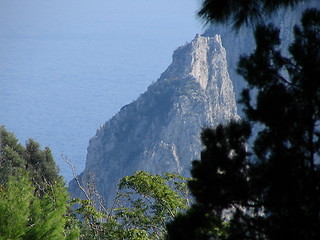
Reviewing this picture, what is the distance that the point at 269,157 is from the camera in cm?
354

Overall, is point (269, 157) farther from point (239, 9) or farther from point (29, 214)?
point (29, 214)

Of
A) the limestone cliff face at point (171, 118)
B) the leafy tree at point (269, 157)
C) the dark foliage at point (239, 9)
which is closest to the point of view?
the leafy tree at point (269, 157)

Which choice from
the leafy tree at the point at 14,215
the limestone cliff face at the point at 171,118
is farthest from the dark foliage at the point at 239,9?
the limestone cliff face at the point at 171,118

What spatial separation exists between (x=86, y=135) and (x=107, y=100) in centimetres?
3481

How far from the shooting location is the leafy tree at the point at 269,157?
341 centimetres

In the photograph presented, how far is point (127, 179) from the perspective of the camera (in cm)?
977

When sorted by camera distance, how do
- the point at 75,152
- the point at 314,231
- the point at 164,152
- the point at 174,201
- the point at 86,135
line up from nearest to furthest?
the point at 314,231 < the point at 174,201 < the point at 164,152 < the point at 75,152 < the point at 86,135

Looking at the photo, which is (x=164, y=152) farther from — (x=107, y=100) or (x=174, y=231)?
(x=107, y=100)

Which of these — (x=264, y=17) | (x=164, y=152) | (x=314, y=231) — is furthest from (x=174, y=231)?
(x=164, y=152)

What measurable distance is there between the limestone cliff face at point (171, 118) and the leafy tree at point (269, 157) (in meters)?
75.4

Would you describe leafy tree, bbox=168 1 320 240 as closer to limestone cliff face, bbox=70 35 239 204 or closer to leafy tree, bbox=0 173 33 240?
leafy tree, bbox=0 173 33 240

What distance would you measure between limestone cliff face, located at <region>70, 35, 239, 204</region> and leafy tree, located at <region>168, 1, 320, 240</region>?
75360mm

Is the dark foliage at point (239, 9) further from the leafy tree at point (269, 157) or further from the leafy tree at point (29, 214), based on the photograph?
the leafy tree at point (29, 214)

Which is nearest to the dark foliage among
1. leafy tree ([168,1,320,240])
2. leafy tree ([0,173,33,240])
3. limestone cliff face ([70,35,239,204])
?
leafy tree ([168,1,320,240])
